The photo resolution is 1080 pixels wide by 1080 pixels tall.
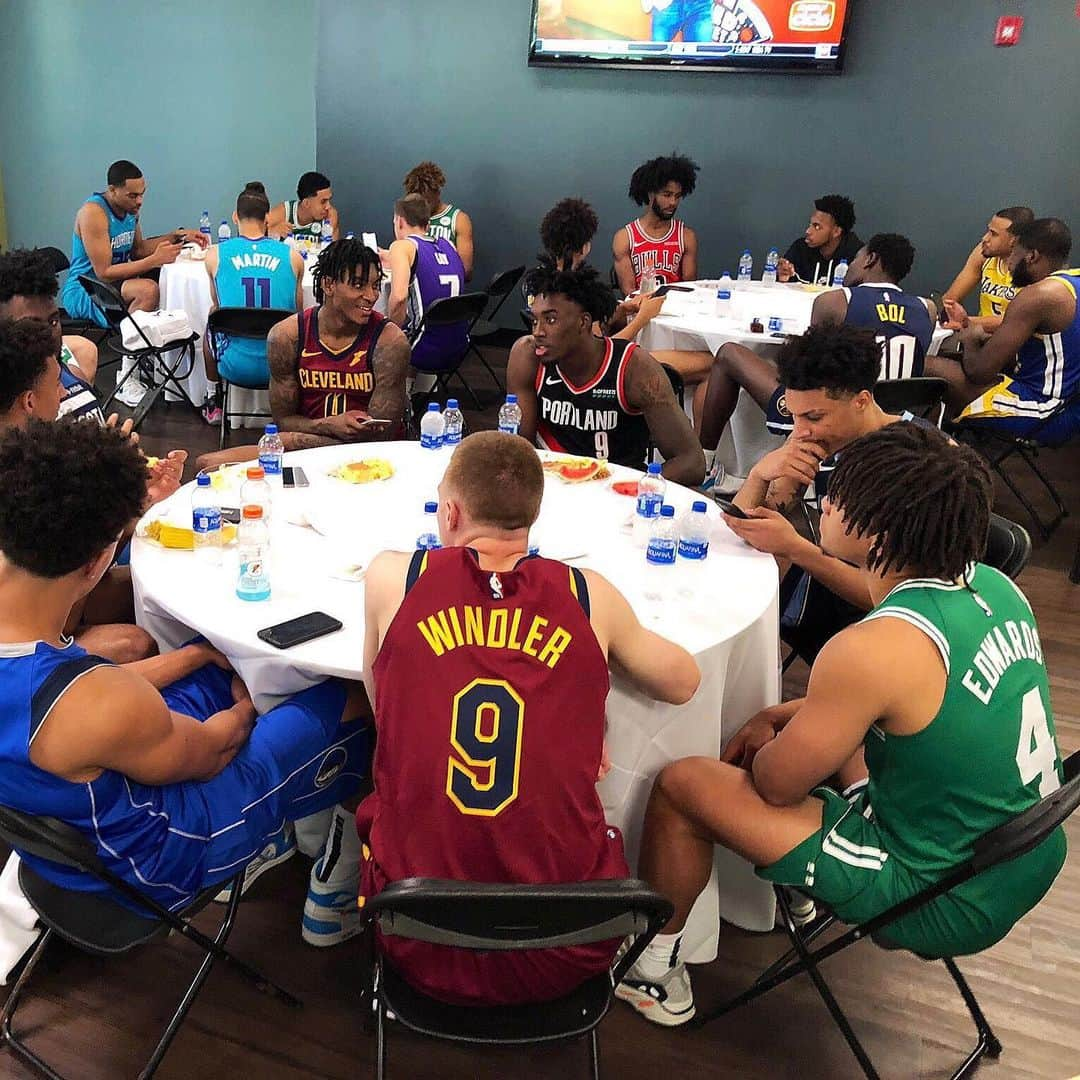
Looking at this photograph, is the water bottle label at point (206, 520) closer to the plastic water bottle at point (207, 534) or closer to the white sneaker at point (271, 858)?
the plastic water bottle at point (207, 534)

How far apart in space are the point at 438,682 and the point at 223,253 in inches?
173

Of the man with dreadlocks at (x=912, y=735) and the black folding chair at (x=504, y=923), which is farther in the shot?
the man with dreadlocks at (x=912, y=735)

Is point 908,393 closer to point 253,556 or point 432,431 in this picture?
point 432,431

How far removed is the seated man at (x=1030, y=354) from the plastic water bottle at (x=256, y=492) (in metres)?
3.57

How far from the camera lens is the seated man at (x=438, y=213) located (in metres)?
6.71

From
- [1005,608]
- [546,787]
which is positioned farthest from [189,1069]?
[1005,608]

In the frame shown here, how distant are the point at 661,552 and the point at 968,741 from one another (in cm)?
94

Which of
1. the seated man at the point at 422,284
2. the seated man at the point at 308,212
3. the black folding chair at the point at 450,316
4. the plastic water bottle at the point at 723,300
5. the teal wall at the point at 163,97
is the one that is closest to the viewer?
the black folding chair at the point at 450,316

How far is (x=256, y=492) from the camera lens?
8.80ft

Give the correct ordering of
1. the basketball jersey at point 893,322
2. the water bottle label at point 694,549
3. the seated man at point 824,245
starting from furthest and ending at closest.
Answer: the seated man at point 824,245
the basketball jersey at point 893,322
the water bottle label at point 694,549

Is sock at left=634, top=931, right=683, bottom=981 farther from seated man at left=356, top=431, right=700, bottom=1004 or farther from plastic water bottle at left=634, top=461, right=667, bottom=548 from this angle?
plastic water bottle at left=634, top=461, right=667, bottom=548

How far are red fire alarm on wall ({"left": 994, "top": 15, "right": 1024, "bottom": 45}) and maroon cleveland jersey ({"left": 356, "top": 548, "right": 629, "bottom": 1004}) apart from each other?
664 cm

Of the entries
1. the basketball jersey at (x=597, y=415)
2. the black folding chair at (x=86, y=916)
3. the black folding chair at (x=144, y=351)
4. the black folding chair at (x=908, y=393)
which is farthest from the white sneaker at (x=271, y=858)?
the black folding chair at (x=908, y=393)

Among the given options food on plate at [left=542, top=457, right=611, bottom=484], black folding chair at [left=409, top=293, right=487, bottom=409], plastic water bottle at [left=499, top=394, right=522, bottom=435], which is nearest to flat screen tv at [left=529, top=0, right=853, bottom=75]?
black folding chair at [left=409, top=293, right=487, bottom=409]
